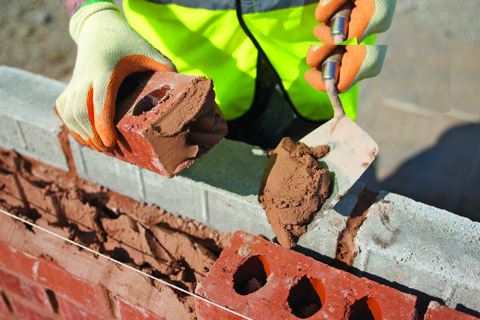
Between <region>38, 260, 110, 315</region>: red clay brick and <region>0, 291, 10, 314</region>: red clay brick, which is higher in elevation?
<region>38, 260, 110, 315</region>: red clay brick

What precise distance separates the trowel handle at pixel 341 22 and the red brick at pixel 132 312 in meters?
1.68

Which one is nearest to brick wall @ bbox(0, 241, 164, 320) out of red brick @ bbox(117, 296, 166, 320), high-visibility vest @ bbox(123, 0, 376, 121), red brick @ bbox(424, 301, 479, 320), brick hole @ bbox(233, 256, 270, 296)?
red brick @ bbox(117, 296, 166, 320)

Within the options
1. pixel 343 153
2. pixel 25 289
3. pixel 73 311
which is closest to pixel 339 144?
pixel 343 153

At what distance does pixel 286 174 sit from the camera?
1.62 m

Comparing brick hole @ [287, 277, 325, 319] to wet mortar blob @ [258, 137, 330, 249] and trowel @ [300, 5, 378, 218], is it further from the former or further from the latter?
trowel @ [300, 5, 378, 218]

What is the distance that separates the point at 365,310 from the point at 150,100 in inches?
52.5

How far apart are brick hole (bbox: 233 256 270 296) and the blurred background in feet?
5.11

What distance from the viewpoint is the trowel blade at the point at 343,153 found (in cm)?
161

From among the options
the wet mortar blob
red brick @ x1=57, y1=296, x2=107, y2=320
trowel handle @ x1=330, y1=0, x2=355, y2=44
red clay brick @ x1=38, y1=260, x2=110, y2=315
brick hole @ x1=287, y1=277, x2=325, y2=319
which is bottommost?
red brick @ x1=57, y1=296, x2=107, y2=320

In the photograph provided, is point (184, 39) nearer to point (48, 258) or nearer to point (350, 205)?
point (350, 205)

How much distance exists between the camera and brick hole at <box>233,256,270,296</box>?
5.39ft

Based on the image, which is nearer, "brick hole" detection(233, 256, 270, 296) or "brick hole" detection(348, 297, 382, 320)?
"brick hole" detection(348, 297, 382, 320)

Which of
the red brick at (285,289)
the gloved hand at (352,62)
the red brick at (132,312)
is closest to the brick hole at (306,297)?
the red brick at (285,289)

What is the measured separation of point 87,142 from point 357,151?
51.3 inches
